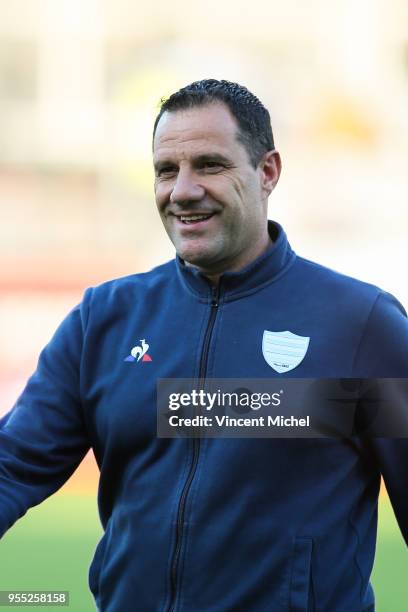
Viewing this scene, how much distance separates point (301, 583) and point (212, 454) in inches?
10.4

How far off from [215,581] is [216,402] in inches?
12.4

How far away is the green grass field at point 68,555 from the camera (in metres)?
4.79

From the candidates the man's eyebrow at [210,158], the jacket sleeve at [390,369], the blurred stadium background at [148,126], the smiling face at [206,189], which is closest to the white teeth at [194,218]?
the smiling face at [206,189]

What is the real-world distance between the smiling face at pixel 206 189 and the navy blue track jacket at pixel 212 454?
0.06m

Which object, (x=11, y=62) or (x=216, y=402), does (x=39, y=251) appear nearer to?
(x=11, y=62)

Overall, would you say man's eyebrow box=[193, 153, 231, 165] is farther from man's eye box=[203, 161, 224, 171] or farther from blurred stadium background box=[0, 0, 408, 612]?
blurred stadium background box=[0, 0, 408, 612]

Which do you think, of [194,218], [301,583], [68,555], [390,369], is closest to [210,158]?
[194,218]

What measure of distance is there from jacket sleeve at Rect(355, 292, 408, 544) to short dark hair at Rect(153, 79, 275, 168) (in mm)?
427

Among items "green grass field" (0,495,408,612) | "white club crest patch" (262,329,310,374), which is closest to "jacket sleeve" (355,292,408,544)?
"white club crest patch" (262,329,310,374)

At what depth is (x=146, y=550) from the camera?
6.24ft

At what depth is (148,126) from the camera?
888 cm

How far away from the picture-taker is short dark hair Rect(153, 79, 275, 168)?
2117mm

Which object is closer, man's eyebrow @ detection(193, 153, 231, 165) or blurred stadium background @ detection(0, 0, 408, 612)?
man's eyebrow @ detection(193, 153, 231, 165)

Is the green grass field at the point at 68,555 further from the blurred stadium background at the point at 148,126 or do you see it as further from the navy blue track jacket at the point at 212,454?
the navy blue track jacket at the point at 212,454
